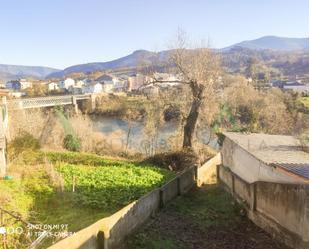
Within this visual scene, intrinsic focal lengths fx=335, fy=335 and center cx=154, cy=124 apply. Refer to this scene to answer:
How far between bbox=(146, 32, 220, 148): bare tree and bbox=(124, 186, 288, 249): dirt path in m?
7.40

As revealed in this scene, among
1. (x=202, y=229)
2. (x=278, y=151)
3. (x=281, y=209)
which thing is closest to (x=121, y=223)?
(x=202, y=229)

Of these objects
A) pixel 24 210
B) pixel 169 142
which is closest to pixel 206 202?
pixel 24 210

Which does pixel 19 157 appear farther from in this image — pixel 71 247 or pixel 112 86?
pixel 112 86

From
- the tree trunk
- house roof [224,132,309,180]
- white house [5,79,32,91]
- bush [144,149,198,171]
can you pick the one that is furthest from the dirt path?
white house [5,79,32,91]

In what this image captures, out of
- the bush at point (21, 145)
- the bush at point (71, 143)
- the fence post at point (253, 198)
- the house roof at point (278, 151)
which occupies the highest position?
the house roof at point (278, 151)

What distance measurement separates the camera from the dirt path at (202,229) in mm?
10289

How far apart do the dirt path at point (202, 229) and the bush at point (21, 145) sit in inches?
400

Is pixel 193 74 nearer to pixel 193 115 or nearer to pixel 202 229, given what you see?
pixel 193 115

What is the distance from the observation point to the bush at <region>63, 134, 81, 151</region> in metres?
27.9

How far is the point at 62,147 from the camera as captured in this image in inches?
1101

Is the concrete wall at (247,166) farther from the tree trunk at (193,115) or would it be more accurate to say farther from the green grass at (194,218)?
the tree trunk at (193,115)

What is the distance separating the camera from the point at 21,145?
20.0 metres

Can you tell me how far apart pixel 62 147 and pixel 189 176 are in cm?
1506

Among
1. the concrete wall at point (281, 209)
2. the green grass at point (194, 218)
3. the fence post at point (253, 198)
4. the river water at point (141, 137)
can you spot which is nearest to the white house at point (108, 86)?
the river water at point (141, 137)
